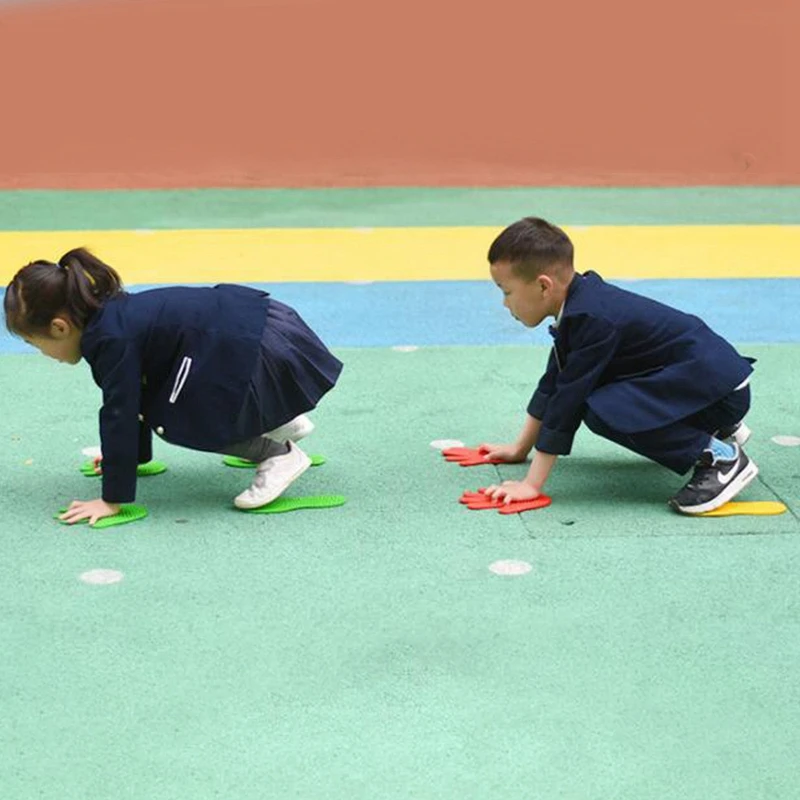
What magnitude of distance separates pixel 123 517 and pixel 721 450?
3.70 feet

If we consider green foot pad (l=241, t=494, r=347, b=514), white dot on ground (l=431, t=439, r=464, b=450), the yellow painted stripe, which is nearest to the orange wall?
the yellow painted stripe

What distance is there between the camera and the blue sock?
260cm

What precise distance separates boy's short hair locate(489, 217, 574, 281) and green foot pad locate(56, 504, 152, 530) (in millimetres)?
832

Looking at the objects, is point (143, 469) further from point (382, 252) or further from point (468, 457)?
point (382, 252)

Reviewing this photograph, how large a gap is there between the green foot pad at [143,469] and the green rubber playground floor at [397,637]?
3 cm

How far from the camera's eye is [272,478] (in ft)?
8.58

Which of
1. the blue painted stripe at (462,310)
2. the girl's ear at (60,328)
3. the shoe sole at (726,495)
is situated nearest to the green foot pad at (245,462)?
the girl's ear at (60,328)

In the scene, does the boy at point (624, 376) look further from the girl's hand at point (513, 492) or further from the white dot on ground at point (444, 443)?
the white dot on ground at point (444, 443)

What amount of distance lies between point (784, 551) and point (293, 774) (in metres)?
1.06

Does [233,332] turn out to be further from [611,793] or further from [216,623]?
[611,793]

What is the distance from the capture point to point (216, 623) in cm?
214

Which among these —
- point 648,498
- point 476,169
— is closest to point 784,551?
point 648,498

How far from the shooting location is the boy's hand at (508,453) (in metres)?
2.85

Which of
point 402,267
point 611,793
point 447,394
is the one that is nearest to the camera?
point 611,793
